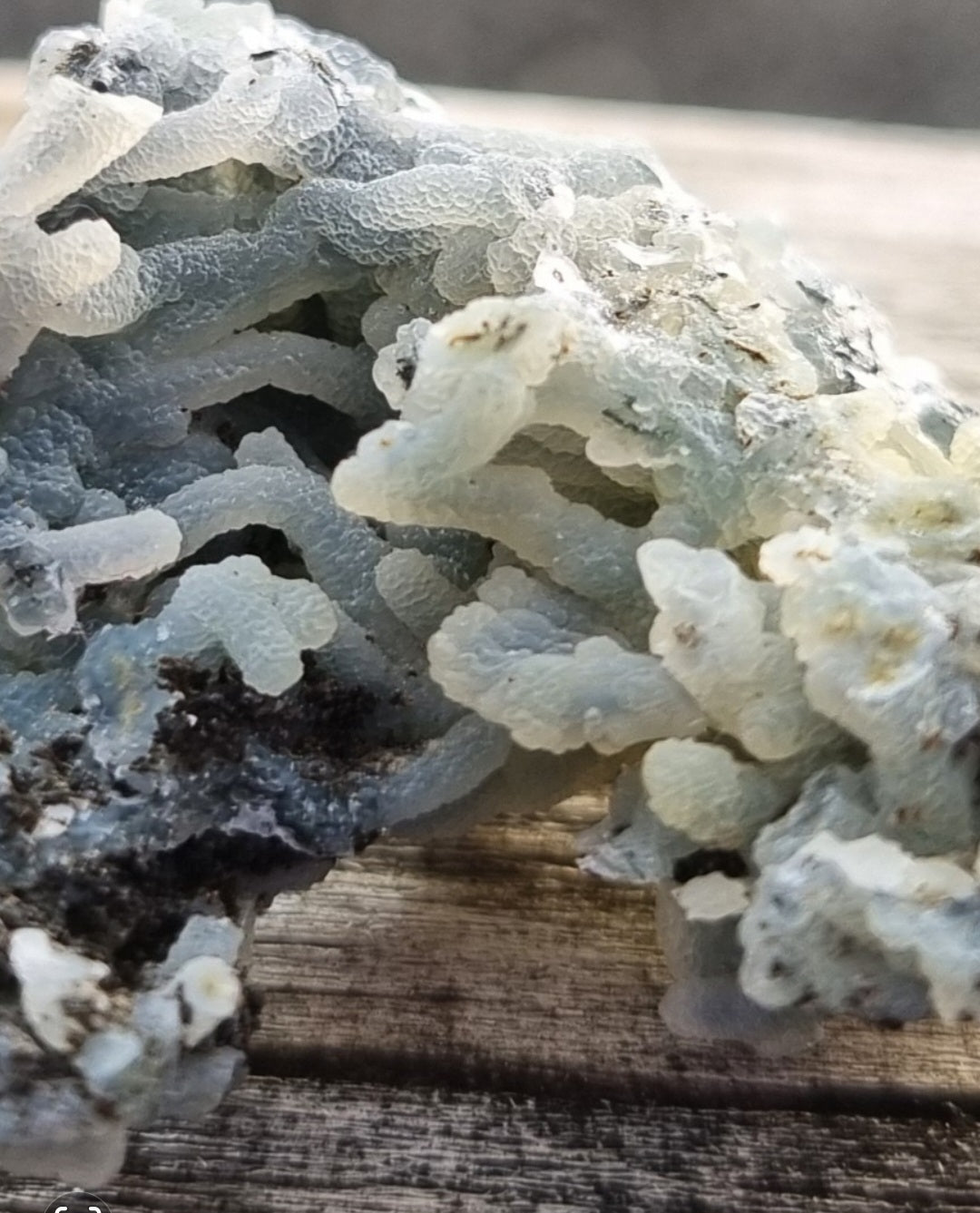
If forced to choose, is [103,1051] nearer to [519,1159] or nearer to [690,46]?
[519,1159]

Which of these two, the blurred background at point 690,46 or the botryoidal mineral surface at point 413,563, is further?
the blurred background at point 690,46

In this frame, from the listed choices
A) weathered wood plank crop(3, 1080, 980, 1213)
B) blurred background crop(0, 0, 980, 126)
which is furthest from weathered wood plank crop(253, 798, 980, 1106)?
blurred background crop(0, 0, 980, 126)

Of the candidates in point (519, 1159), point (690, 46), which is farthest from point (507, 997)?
point (690, 46)

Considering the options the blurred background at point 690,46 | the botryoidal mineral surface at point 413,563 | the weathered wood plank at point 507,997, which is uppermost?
the botryoidal mineral surface at point 413,563

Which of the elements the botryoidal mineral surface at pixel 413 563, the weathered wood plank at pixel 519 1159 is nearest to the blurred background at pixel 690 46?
the botryoidal mineral surface at pixel 413 563

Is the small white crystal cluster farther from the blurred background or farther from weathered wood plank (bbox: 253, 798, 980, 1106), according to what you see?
the blurred background

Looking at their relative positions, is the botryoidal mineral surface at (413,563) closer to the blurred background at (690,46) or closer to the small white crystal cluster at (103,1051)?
the small white crystal cluster at (103,1051)

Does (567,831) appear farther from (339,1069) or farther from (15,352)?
(15,352)
